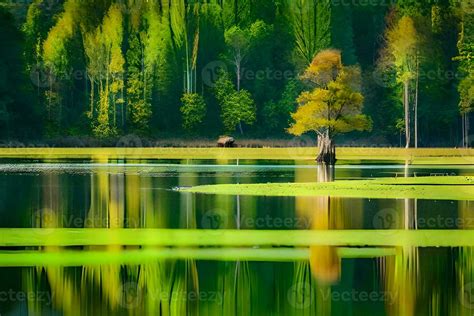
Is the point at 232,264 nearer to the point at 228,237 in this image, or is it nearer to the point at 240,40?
the point at 228,237

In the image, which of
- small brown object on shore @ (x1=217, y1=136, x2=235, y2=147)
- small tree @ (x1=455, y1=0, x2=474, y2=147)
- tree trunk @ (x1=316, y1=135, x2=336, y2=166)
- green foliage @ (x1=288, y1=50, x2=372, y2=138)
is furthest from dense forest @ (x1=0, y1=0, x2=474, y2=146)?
tree trunk @ (x1=316, y1=135, x2=336, y2=166)

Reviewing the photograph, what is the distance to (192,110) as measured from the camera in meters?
96.5

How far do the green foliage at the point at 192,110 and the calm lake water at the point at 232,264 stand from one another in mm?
59890

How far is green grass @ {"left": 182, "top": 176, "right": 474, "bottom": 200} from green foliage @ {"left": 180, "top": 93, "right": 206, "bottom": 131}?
173 ft

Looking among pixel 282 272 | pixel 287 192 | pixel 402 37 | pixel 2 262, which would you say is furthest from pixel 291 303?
pixel 402 37

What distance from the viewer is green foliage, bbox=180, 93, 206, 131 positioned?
9638cm

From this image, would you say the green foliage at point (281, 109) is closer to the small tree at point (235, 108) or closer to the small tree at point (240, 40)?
the small tree at point (235, 108)

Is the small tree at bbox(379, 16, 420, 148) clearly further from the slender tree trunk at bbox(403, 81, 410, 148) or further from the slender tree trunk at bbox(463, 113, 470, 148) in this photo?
the slender tree trunk at bbox(463, 113, 470, 148)

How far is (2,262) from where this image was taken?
20578mm

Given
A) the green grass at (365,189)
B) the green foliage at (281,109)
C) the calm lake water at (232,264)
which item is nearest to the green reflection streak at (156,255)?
the calm lake water at (232,264)

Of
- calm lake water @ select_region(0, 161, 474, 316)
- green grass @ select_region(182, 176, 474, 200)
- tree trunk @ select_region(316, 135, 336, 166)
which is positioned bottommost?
calm lake water @ select_region(0, 161, 474, 316)

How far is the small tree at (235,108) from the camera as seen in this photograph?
95688mm

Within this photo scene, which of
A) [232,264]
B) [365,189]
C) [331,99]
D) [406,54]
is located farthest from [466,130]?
[232,264]

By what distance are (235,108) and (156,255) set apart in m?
74.4
